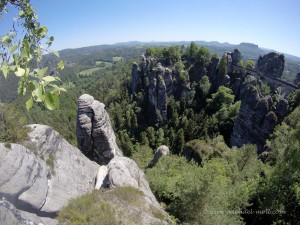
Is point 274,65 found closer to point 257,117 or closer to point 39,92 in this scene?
point 257,117

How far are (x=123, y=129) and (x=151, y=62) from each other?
23534 millimetres

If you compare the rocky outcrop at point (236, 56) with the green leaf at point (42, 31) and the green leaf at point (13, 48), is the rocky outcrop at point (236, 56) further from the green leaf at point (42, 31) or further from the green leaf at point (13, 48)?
the green leaf at point (13, 48)

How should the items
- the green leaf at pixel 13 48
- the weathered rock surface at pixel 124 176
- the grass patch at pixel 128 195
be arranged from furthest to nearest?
the weathered rock surface at pixel 124 176, the grass patch at pixel 128 195, the green leaf at pixel 13 48

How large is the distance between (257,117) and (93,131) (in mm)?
32917

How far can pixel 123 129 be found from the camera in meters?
72.2

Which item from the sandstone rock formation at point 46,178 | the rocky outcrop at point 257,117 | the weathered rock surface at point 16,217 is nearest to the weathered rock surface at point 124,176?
the sandstone rock formation at point 46,178

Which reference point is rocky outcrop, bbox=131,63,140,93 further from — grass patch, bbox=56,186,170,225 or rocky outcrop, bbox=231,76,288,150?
grass patch, bbox=56,186,170,225

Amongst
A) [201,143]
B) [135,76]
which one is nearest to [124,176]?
[201,143]

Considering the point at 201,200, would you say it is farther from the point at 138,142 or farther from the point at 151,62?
the point at 151,62

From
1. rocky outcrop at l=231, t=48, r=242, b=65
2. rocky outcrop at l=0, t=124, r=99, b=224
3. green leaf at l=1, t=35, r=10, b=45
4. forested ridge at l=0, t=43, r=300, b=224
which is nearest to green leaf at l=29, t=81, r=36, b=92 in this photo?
forested ridge at l=0, t=43, r=300, b=224

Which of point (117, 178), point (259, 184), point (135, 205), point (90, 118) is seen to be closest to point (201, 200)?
point (135, 205)

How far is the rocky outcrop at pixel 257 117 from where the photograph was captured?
1756 inches

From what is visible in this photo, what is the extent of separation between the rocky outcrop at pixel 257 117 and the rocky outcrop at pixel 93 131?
98.4ft

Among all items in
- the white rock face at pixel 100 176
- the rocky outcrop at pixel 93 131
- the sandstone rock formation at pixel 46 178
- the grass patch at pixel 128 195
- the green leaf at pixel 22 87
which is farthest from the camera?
the rocky outcrop at pixel 93 131
